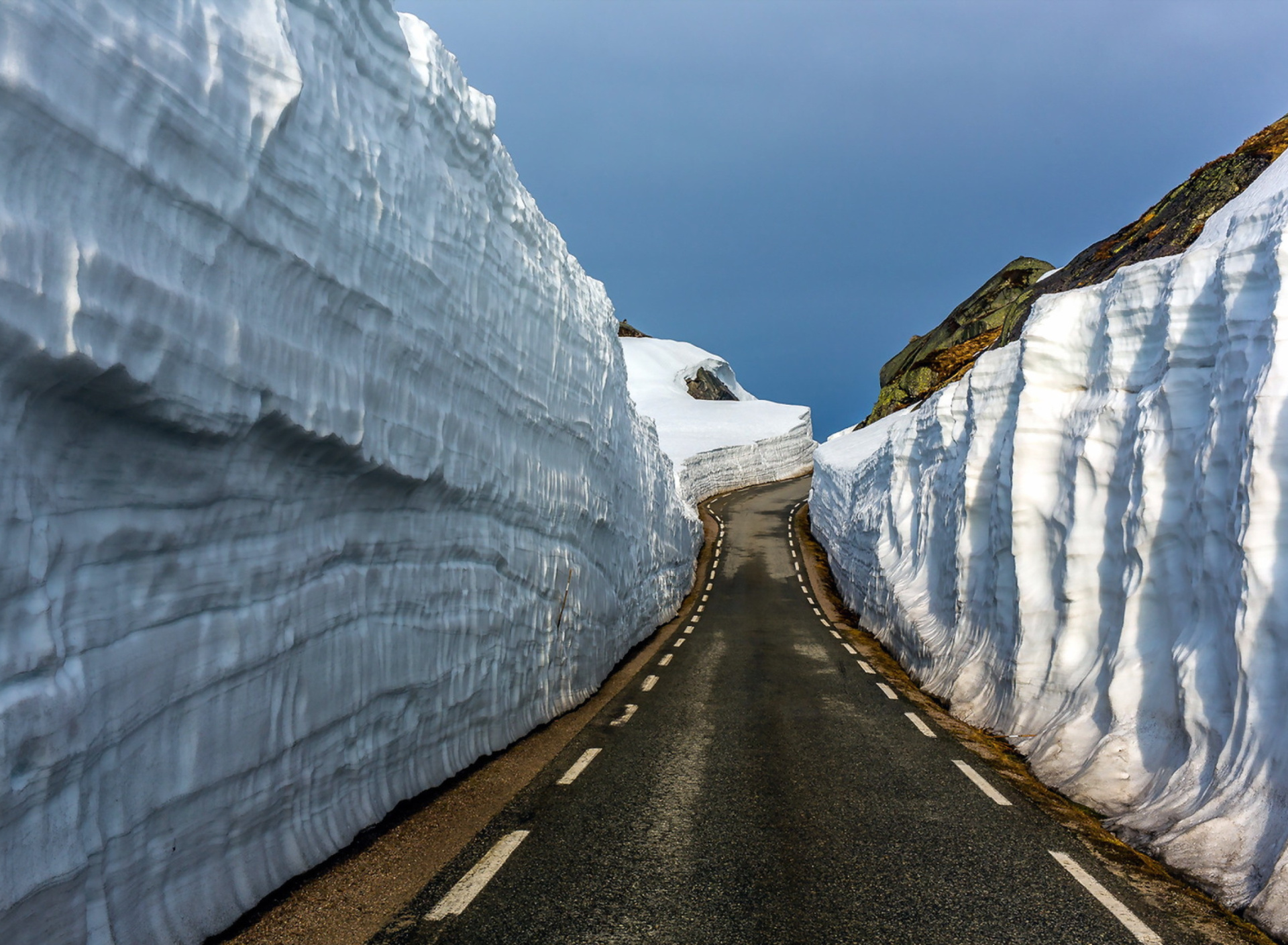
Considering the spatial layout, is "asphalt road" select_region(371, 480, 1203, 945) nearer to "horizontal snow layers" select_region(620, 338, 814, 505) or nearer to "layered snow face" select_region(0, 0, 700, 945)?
"layered snow face" select_region(0, 0, 700, 945)

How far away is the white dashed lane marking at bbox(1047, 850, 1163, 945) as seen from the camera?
4.19 metres

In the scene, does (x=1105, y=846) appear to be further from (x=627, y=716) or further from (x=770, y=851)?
(x=627, y=716)

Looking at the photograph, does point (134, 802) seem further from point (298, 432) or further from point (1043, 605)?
point (1043, 605)

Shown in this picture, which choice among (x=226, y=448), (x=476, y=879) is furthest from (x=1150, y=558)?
(x=226, y=448)

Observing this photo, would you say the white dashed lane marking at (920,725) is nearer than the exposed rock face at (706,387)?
Yes

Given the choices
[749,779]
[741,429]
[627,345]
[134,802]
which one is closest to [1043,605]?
[749,779]

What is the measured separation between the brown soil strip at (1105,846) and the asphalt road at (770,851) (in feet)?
0.46

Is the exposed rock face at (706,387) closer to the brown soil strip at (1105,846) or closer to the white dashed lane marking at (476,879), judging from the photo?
the brown soil strip at (1105,846)

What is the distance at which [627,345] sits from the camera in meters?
87.9

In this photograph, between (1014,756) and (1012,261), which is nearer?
(1014,756)

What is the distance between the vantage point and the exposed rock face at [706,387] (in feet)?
267

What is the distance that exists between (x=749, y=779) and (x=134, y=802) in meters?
4.86

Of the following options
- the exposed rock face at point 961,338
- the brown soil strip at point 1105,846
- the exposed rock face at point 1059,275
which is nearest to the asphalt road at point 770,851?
the brown soil strip at point 1105,846

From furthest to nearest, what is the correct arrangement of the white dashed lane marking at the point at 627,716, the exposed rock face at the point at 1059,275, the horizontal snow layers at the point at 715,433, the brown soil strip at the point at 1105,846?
the horizontal snow layers at the point at 715,433 → the exposed rock face at the point at 1059,275 → the white dashed lane marking at the point at 627,716 → the brown soil strip at the point at 1105,846
